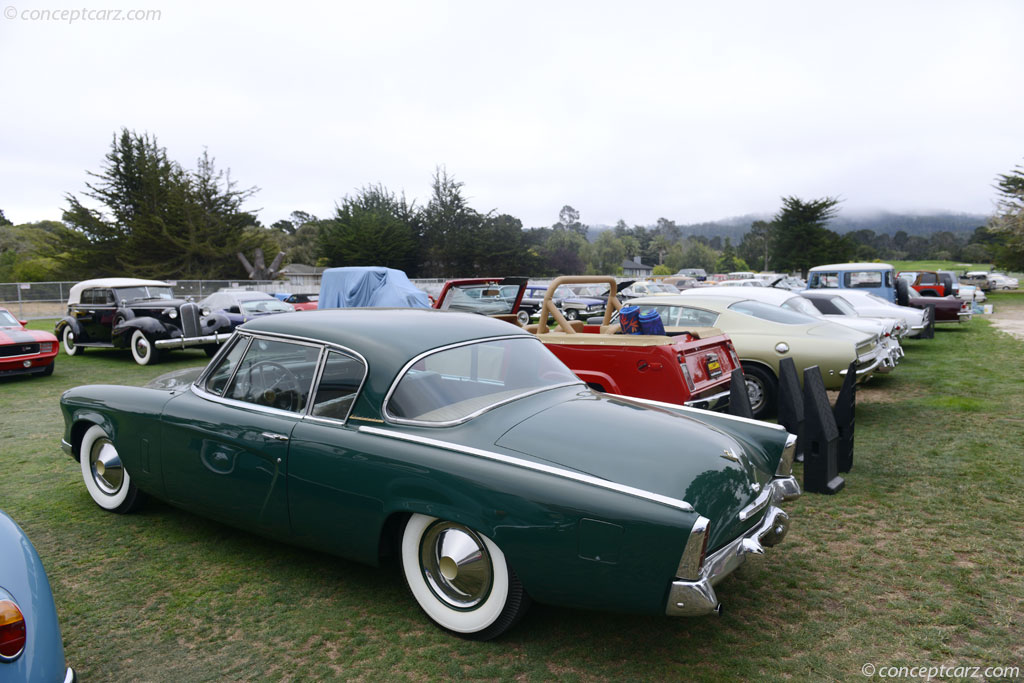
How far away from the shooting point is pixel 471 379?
3.47 m

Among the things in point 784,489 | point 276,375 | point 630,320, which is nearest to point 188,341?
point 630,320

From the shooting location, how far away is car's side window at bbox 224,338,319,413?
3551mm

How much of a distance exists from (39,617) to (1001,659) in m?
3.75

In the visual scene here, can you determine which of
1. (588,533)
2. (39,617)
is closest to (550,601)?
(588,533)

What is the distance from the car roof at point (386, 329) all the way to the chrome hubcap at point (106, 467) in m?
1.41

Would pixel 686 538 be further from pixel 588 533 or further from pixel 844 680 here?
pixel 844 680

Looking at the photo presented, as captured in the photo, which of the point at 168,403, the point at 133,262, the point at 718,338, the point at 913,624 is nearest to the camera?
the point at 913,624

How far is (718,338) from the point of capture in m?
6.25

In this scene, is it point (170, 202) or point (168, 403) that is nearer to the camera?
point (168, 403)

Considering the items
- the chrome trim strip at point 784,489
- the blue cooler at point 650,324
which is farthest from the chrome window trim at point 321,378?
the blue cooler at point 650,324

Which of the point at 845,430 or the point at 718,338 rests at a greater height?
the point at 718,338

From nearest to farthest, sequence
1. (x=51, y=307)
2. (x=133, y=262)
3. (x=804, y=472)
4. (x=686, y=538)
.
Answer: (x=686, y=538)
(x=804, y=472)
(x=51, y=307)
(x=133, y=262)

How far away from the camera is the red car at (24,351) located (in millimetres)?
10484

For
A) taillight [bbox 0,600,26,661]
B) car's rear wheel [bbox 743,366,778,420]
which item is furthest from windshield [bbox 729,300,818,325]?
taillight [bbox 0,600,26,661]
